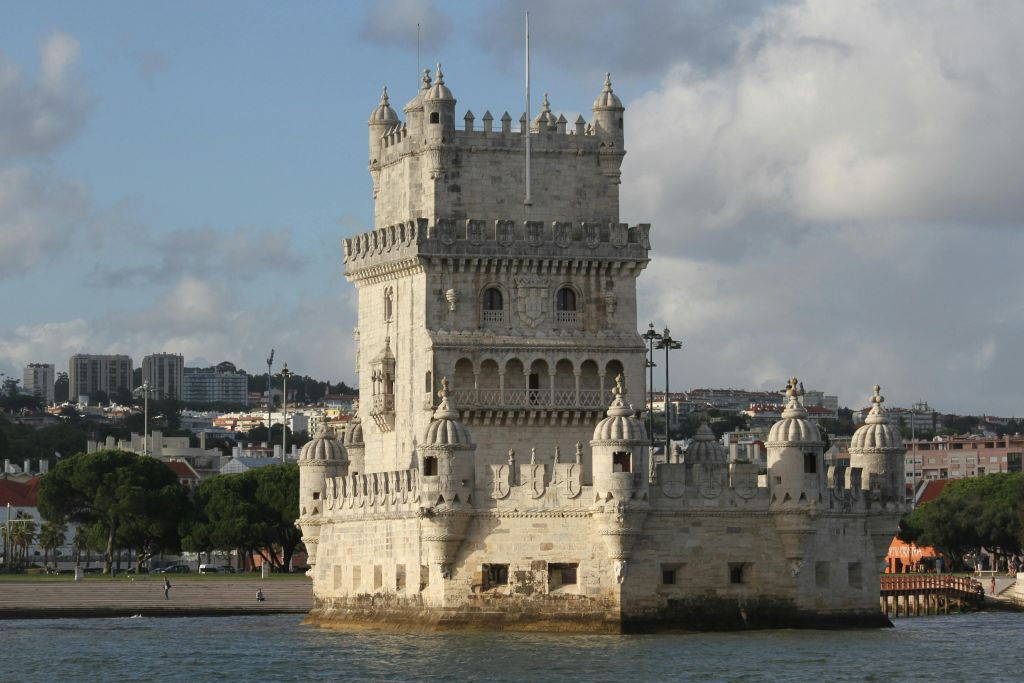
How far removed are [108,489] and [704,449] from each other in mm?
64579

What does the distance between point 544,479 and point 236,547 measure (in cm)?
6694

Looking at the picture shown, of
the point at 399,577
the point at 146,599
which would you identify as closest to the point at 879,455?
the point at 399,577

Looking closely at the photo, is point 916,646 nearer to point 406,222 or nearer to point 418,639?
point 418,639

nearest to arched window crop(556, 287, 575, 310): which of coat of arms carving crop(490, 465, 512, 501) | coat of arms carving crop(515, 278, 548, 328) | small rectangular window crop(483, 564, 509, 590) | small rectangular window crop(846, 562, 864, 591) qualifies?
coat of arms carving crop(515, 278, 548, 328)

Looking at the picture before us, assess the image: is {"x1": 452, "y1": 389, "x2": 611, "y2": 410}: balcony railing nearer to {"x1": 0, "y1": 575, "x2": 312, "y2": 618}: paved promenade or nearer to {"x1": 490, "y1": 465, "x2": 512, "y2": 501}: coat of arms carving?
{"x1": 490, "y1": 465, "x2": 512, "y2": 501}: coat of arms carving

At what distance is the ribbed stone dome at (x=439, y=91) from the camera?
91.1m

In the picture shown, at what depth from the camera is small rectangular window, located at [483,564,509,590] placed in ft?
269

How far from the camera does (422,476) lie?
82375 millimetres

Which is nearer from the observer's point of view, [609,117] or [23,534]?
[609,117]

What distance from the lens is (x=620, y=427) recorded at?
263 feet

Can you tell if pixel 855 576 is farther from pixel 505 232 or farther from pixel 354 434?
pixel 354 434

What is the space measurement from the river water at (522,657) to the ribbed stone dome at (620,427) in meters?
6.43

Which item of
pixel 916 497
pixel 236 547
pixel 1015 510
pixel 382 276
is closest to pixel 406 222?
pixel 382 276

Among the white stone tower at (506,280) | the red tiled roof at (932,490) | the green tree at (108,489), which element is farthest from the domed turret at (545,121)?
the red tiled roof at (932,490)
